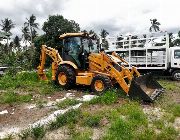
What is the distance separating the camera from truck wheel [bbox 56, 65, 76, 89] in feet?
48.3

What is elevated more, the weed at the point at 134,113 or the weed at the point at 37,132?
the weed at the point at 134,113

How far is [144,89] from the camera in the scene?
13531mm

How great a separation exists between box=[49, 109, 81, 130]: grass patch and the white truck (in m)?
9.61

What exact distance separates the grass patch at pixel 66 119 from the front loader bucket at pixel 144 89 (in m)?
2.72

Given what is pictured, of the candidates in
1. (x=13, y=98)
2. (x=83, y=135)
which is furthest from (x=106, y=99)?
(x=83, y=135)

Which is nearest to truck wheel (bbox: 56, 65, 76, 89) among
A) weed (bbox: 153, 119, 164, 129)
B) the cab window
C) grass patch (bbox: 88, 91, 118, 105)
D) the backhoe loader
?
the backhoe loader

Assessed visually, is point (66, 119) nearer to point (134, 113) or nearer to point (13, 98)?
point (134, 113)

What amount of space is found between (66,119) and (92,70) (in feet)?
17.1

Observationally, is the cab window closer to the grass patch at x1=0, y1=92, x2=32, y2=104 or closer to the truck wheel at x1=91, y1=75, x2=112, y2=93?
the truck wheel at x1=91, y1=75, x2=112, y2=93

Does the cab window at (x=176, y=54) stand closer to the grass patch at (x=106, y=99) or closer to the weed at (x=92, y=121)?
the grass patch at (x=106, y=99)

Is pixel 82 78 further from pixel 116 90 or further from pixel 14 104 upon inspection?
pixel 14 104

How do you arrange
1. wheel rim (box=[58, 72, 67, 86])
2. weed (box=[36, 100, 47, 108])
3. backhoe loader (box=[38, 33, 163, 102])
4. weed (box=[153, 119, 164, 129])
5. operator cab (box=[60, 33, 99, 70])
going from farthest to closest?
wheel rim (box=[58, 72, 67, 86]), operator cab (box=[60, 33, 99, 70]), backhoe loader (box=[38, 33, 163, 102]), weed (box=[36, 100, 47, 108]), weed (box=[153, 119, 164, 129])

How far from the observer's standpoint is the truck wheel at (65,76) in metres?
14.7

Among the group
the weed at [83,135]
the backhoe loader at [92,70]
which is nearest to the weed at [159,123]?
the weed at [83,135]
